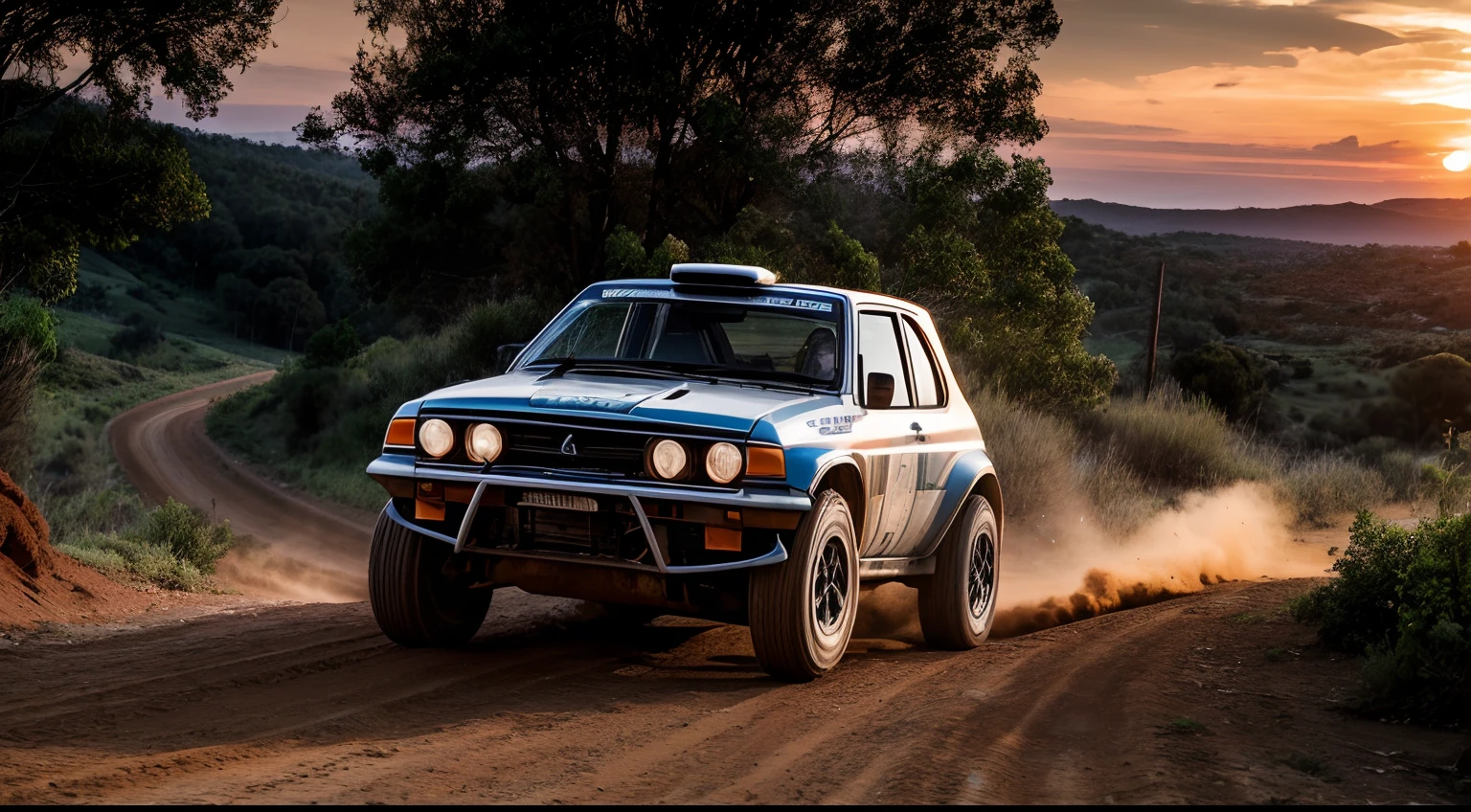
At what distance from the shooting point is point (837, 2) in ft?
108

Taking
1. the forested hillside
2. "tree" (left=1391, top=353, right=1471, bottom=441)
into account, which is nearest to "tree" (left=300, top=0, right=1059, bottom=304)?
"tree" (left=1391, top=353, right=1471, bottom=441)

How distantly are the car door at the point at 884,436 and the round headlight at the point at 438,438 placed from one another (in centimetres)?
211

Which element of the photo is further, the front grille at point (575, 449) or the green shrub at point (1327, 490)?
the green shrub at point (1327, 490)

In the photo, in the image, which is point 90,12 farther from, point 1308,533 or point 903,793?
point 1308,533

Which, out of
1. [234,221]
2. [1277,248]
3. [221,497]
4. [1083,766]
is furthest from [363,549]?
[1277,248]

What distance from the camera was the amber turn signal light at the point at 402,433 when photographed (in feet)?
23.0

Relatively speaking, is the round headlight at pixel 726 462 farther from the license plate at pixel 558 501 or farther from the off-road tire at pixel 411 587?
the off-road tire at pixel 411 587

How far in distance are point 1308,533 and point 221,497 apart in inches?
1157

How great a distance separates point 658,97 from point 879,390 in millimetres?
23613

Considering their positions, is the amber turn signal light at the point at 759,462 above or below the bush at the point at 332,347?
above

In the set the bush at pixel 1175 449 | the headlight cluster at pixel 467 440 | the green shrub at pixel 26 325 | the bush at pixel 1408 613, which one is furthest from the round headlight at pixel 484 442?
the bush at pixel 1175 449

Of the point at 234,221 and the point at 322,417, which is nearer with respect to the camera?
the point at 322,417

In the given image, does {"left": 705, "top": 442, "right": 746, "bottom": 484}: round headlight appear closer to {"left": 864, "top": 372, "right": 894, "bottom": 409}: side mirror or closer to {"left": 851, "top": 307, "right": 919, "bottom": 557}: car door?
{"left": 851, "top": 307, "right": 919, "bottom": 557}: car door

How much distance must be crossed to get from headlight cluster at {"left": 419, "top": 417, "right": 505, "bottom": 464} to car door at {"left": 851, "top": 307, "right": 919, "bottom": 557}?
1.92m
